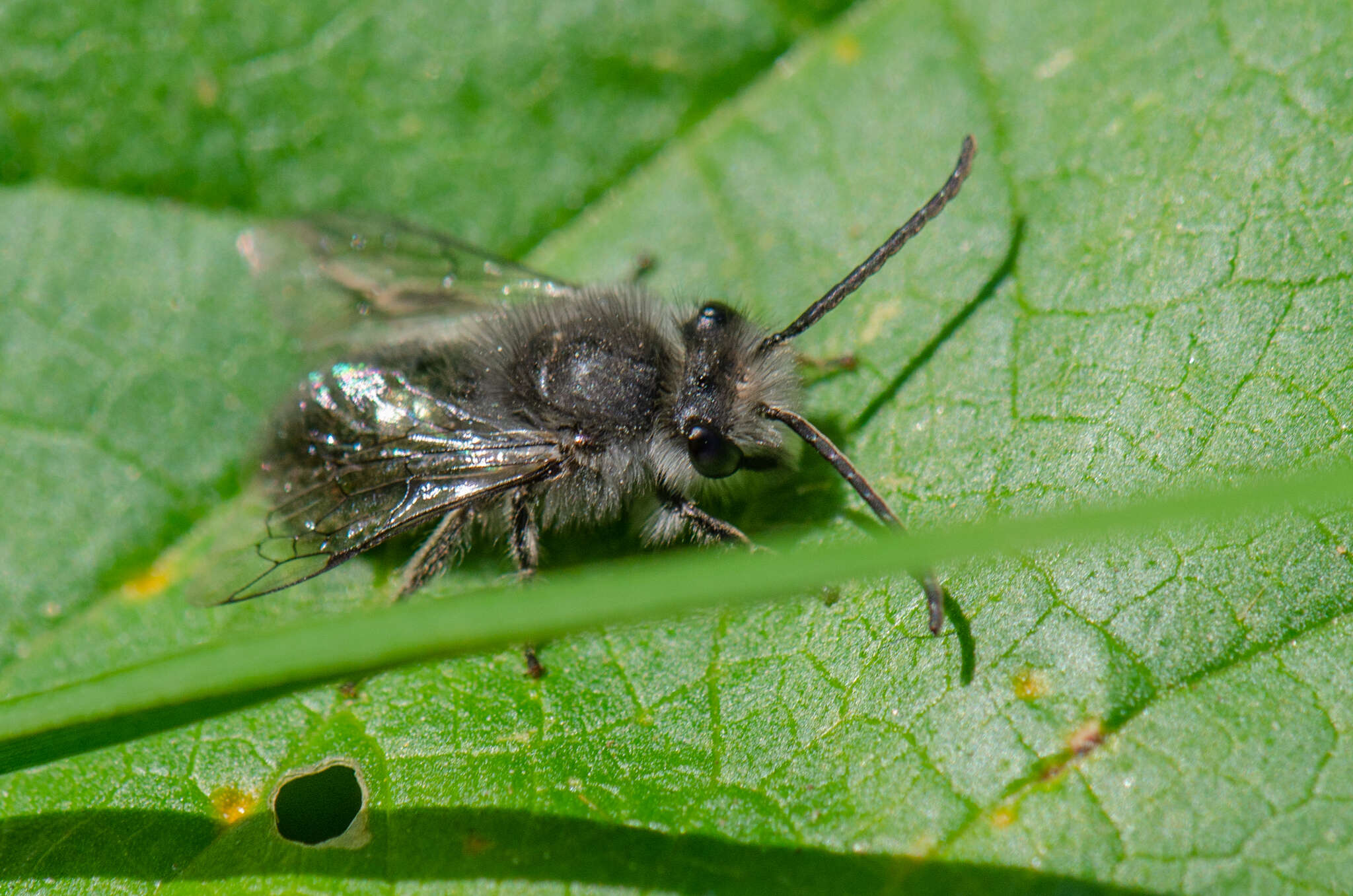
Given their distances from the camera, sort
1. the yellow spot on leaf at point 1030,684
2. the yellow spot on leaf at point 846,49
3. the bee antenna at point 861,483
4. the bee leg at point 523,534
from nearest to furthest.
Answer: the yellow spot on leaf at point 1030,684 < the bee antenna at point 861,483 < the bee leg at point 523,534 < the yellow spot on leaf at point 846,49

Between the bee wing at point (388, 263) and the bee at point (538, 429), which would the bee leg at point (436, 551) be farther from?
the bee wing at point (388, 263)

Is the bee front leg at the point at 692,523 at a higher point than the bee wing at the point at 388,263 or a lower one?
lower

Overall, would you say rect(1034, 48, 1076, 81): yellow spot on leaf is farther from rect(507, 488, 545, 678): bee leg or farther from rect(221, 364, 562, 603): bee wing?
rect(507, 488, 545, 678): bee leg

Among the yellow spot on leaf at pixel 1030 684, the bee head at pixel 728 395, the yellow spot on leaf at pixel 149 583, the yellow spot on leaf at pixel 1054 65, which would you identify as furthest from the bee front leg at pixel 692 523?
the yellow spot on leaf at pixel 1054 65

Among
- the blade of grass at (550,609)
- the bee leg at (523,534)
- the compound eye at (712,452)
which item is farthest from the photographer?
the bee leg at (523,534)

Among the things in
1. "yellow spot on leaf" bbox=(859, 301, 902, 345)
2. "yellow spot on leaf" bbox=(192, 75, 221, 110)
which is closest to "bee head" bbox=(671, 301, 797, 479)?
"yellow spot on leaf" bbox=(859, 301, 902, 345)

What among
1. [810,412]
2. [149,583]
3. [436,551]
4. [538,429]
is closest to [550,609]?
[538,429]

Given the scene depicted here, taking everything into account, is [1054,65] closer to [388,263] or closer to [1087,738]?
[1087,738]

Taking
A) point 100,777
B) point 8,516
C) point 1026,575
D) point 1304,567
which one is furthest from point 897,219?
point 8,516
